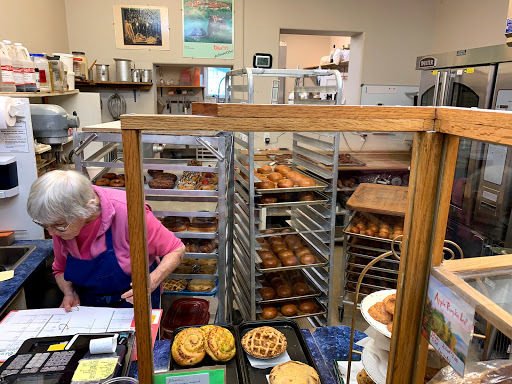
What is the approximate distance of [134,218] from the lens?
1.95 feet

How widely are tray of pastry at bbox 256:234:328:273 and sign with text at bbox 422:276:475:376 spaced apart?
187cm

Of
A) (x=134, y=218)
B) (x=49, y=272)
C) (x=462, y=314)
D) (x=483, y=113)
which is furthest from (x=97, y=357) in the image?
(x=49, y=272)

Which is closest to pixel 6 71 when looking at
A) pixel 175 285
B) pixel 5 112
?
pixel 5 112

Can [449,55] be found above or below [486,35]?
below

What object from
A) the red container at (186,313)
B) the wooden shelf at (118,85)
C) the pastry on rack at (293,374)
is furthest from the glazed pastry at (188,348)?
the wooden shelf at (118,85)

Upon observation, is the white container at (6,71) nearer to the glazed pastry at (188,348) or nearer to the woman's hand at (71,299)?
the woman's hand at (71,299)

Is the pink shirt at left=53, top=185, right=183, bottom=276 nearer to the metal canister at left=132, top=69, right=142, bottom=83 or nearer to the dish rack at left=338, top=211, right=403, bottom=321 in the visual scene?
the dish rack at left=338, top=211, right=403, bottom=321

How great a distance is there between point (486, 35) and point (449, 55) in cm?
154

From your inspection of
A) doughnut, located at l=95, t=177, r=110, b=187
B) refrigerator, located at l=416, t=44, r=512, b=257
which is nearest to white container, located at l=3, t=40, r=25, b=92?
doughnut, located at l=95, t=177, r=110, b=187

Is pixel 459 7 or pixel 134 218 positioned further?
pixel 459 7

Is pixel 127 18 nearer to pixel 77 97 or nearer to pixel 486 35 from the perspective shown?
pixel 77 97

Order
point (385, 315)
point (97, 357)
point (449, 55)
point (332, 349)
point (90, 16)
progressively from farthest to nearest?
point (90, 16) < point (449, 55) < point (332, 349) < point (97, 357) < point (385, 315)

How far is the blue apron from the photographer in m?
1.75

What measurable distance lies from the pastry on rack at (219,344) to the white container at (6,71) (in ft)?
6.46
